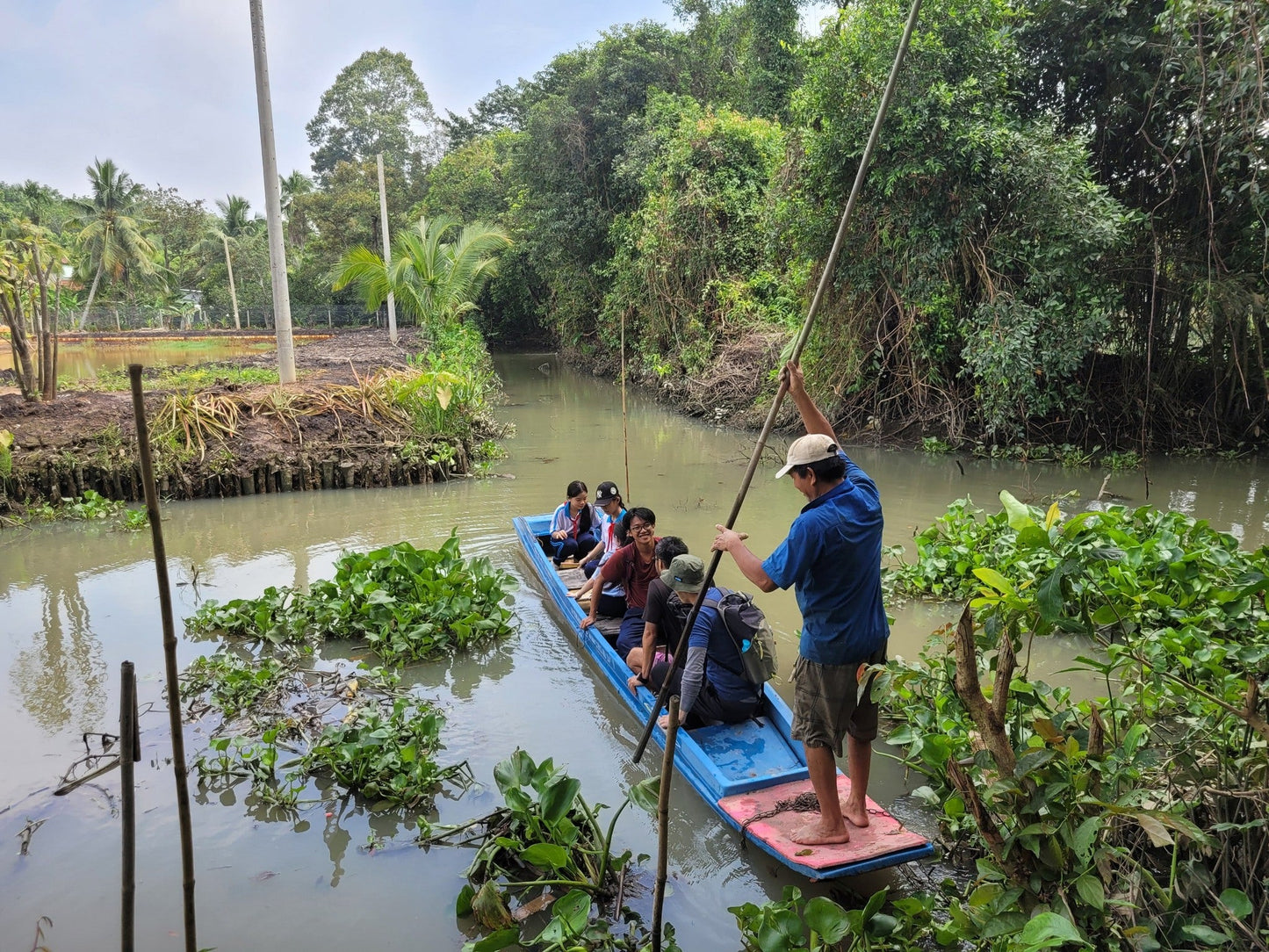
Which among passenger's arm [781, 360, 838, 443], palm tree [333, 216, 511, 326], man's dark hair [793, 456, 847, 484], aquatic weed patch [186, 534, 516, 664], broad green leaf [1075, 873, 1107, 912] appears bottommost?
Answer: aquatic weed patch [186, 534, 516, 664]

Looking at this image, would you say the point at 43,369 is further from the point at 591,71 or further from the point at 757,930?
the point at 591,71

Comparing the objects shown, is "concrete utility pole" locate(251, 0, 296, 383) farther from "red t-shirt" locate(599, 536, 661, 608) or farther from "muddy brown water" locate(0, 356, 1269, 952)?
"red t-shirt" locate(599, 536, 661, 608)

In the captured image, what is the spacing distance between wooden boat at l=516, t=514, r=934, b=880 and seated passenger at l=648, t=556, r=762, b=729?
105 mm

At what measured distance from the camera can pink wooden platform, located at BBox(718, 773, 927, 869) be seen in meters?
3.48

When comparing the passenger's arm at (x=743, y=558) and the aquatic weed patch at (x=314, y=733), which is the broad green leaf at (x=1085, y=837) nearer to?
the passenger's arm at (x=743, y=558)

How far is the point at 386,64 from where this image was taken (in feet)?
162

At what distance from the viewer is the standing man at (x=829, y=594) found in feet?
11.0

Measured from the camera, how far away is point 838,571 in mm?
3398

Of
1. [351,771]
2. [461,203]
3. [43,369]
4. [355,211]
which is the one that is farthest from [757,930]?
[355,211]

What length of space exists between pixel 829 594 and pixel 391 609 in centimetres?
409

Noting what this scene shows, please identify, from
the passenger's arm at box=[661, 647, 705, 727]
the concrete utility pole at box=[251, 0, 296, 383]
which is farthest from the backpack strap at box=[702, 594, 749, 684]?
the concrete utility pole at box=[251, 0, 296, 383]

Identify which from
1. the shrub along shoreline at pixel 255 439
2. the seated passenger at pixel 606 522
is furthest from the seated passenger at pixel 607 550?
the shrub along shoreline at pixel 255 439

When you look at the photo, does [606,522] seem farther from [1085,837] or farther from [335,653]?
[1085,837]

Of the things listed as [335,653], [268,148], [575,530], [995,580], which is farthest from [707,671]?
[268,148]
